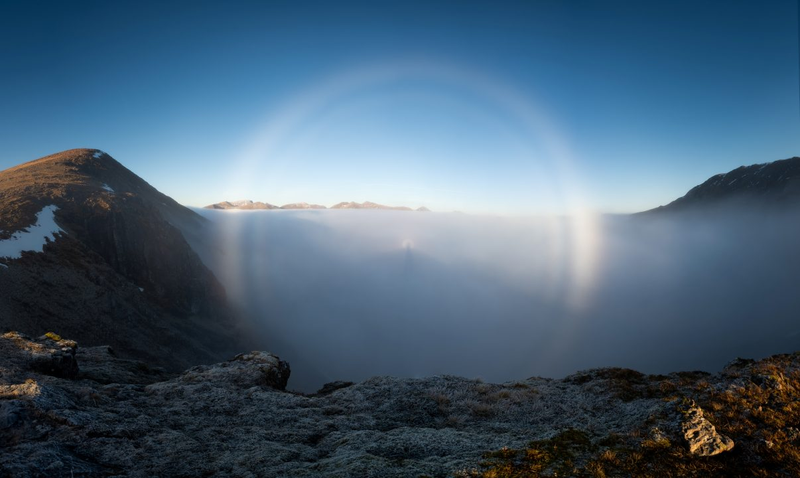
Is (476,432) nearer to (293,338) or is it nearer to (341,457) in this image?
(341,457)

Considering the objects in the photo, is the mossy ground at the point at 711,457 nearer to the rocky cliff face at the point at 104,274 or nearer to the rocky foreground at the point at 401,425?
the rocky foreground at the point at 401,425

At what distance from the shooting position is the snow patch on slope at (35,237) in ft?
250

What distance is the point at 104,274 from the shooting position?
96.4m

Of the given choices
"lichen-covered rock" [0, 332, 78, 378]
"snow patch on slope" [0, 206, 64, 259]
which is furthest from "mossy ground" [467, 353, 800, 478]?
"snow patch on slope" [0, 206, 64, 259]

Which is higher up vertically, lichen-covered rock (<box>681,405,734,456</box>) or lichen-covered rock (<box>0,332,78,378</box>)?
lichen-covered rock (<box>681,405,734,456</box>)

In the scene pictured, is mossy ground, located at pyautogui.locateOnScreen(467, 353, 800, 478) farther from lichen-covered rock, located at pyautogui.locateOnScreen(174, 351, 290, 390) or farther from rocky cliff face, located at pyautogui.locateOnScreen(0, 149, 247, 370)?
rocky cliff face, located at pyautogui.locateOnScreen(0, 149, 247, 370)

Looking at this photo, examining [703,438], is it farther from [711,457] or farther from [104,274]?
[104,274]

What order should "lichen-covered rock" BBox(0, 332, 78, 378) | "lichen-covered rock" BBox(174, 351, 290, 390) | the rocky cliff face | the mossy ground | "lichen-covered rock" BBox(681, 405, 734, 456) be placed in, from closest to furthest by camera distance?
1. the mossy ground
2. "lichen-covered rock" BBox(681, 405, 734, 456)
3. "lichen-covered rock" BBox(0, 332, 78, 378)
4. "lichen-covered rock" BBox(174, 351, 290, 390)
5. the rocky cliff face

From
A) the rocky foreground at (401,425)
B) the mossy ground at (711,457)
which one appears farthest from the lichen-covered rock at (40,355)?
the mossy ground at (711,457)

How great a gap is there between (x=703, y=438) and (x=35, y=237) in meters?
128

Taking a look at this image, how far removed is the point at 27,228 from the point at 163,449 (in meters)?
112

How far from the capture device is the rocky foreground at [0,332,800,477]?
11.2 m

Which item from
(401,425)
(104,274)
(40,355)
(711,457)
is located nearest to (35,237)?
(104,274)

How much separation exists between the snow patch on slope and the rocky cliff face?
3.37ft
